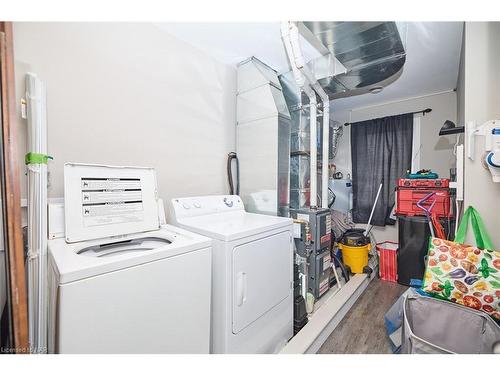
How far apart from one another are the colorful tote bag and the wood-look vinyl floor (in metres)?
0.66

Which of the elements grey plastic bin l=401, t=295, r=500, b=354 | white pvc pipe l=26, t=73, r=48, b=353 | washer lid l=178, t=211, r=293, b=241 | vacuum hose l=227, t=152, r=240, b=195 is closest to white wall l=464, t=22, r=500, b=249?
grey plastic bin l=401, t=295, r=500, b=354

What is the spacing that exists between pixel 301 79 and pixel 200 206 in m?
1.52

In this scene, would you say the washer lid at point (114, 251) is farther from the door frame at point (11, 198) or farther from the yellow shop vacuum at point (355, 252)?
the yellow shop vacuum at point (355, 252)

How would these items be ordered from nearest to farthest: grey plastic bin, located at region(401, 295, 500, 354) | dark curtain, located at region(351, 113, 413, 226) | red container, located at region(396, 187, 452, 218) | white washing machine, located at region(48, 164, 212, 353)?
white washing machine, located at region(48, 164, 212, 353) → grey plastic bin, located at region(401, 295, 500, 354) → red container, located at region(396, 187, 452, 218) → dark curtain, located at region(351, 113, 413, 226)

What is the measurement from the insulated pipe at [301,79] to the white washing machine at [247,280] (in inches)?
34.6

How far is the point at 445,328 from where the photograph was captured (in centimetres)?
136

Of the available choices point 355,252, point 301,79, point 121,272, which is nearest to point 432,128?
point 355,252

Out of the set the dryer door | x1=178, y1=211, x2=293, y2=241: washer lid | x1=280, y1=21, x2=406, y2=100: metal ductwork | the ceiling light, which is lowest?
the dryer door

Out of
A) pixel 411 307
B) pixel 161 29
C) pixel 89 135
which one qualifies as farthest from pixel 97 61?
pixel 411 307

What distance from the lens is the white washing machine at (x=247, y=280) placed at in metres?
1.29

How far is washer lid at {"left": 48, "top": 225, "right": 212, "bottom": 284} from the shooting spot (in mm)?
854

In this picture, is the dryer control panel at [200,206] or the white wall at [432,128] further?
the white wall at [432,128]

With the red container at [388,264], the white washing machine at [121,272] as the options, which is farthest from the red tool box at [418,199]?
the white washing machine at [121,272]

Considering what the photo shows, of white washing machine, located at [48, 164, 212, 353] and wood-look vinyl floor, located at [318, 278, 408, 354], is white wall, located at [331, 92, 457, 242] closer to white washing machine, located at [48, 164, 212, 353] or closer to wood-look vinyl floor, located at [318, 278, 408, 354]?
wood-look vinyl floor, located at [318, 278, 408, 354]
